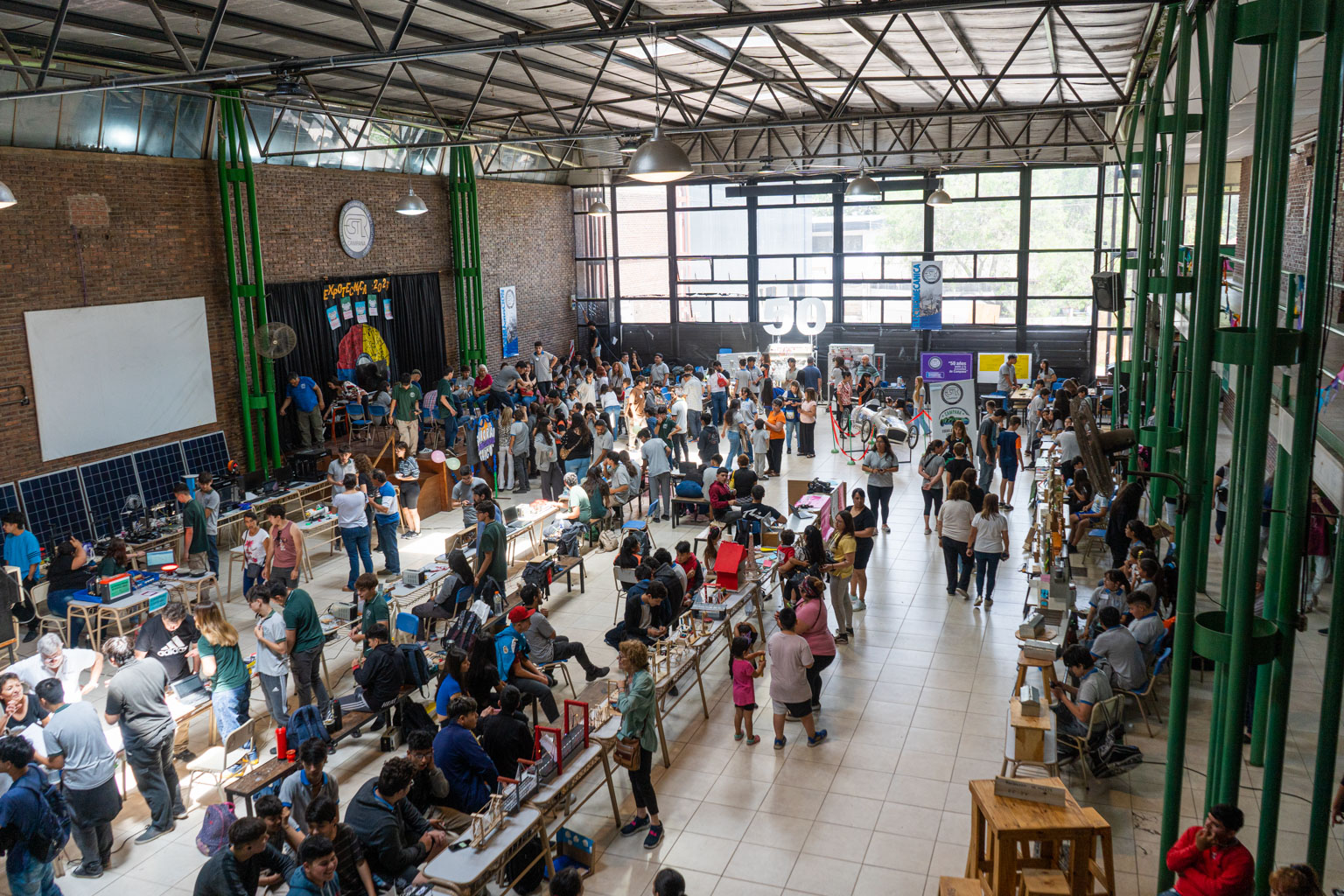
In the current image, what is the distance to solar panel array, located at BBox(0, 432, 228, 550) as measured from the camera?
11.5 meters

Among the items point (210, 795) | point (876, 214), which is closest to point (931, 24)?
point (210, 795)

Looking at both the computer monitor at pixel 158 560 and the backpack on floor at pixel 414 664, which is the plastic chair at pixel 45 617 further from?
the backpack on floor at pixel 414 664

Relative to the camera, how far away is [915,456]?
1727 cm

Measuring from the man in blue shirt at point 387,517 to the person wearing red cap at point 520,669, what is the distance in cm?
430

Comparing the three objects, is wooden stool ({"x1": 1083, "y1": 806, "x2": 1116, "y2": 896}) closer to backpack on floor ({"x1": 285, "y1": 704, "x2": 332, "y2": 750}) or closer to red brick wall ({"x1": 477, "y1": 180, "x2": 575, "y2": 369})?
backpack on floor ({"x1": 285, "y1": 704, "x2": 332, "y2": 750})

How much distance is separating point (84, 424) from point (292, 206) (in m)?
4.97

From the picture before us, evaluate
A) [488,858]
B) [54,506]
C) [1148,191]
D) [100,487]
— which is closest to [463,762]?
[488,858]

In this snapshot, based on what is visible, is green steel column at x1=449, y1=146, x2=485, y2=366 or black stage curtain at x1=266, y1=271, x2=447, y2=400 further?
green steel column at x1=449, y1=146, x2=485, y2=366

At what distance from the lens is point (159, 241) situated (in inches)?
520

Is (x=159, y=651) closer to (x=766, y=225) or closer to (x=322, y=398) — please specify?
(x=322, y=398)

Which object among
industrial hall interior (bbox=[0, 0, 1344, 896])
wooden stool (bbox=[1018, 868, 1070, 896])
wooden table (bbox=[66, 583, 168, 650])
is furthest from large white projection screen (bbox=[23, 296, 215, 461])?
wooden stool (bbox=[1018, 868, 1070, 896])

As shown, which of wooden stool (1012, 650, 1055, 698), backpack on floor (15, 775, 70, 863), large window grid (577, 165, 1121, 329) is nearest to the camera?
backpack on floor (15, 775, 70, 863)

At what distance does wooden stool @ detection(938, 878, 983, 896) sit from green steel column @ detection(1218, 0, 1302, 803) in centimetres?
141

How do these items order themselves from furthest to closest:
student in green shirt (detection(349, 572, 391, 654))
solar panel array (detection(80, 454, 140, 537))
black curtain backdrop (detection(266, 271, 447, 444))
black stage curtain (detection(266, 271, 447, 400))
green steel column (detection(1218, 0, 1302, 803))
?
1. black stage curtain (detection(266, 271, 447, 400))
2. black curtain backdrop (detection(266, 271, 447, 444))
3. solar panel array (detection(80, 454, 140, 537))
4. student in green shirt (detection(349, 572, 391, 654))
5. green steel column (detection(1218, 0, 1302, 803))
